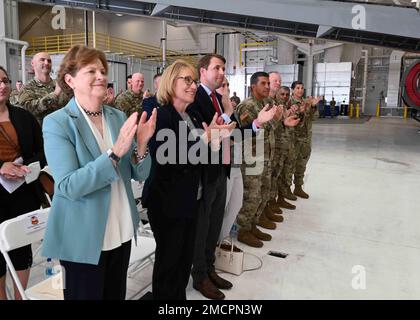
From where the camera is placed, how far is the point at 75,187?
49.7 inches

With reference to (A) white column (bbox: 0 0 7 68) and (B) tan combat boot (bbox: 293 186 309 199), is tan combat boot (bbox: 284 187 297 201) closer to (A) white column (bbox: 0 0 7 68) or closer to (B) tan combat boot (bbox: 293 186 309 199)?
(B) tan combat boot (bbox: 293 186 309 199)

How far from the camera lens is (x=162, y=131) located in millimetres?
1898

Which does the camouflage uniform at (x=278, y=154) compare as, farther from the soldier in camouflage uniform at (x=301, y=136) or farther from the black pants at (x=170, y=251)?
the black pants at (x=170, y=251)

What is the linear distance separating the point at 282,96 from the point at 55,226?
368cm

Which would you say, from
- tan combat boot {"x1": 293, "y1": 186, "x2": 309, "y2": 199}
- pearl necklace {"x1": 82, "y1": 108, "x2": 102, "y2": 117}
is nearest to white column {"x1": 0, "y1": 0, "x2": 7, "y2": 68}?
tan combat boot {"x1": 293, "y1": 186, "x2": 309, "y2": 199}

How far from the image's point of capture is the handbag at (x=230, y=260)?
274cm

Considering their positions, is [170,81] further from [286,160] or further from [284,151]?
[286,160]

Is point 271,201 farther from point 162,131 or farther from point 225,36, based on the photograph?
point 225,36

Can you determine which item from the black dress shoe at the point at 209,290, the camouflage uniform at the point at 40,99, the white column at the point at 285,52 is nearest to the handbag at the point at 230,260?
the black dress shoe at the point at 209,290

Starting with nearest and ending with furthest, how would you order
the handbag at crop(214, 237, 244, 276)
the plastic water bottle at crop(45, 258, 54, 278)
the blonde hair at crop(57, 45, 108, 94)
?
1. the blonde hair at crop(57, 45, 108, 94)
2. the plastic water bottle at crop(45, 258, 54, 278)
3. the handbag at crop(214, 237, 244, 276)

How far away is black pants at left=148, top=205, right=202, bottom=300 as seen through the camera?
191 cm

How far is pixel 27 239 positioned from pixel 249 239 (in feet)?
6.90

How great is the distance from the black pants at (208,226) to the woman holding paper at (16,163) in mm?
1037

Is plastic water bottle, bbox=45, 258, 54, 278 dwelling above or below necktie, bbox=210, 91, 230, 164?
below
